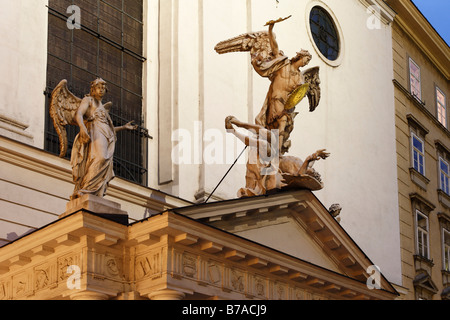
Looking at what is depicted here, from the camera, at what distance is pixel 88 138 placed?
45.1ft

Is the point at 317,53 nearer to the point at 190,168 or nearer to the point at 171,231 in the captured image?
the point at 190,168

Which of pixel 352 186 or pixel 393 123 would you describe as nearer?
pixel 352 186

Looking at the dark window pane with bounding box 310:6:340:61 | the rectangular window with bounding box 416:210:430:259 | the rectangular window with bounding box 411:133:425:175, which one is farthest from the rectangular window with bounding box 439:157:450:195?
the dark window pane with bounding box 310:6:340:61

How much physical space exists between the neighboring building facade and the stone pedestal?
45.4 feet

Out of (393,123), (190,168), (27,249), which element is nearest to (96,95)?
(27,249)

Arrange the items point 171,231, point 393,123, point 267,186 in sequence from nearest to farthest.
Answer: point 171,231
point 267,186
point 393,123

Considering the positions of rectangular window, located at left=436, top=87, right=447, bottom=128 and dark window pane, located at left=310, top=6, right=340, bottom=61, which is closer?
dark window pane, located at left=310, top=6, right=340, bottom=61

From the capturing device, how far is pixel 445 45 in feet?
102

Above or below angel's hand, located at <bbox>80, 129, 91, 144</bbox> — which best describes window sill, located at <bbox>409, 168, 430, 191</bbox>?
above

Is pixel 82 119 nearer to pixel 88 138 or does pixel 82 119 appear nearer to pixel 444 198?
pixel 88 138

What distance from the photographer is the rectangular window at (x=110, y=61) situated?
17.6 meters

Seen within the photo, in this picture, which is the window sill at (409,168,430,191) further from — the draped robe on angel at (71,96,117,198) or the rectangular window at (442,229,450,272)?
the draped robe on angel at (71,96,117,198)

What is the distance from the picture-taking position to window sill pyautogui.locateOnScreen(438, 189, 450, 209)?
29297 millimetres

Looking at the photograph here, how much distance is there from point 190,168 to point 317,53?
21.3 ft
